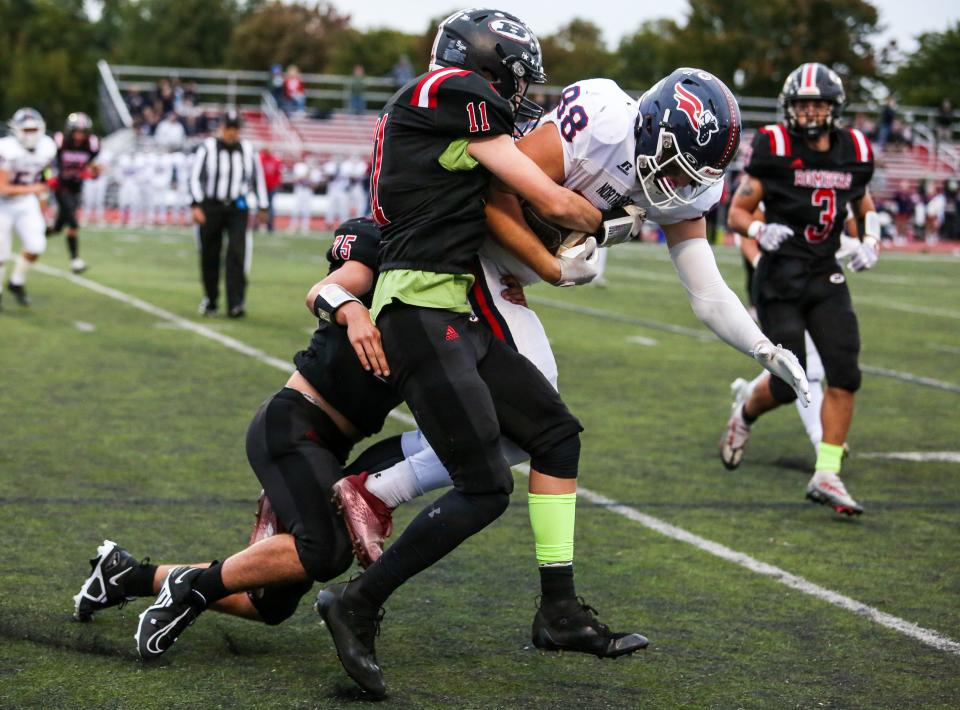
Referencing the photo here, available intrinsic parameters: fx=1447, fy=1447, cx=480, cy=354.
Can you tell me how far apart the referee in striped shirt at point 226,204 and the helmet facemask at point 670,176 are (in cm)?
856

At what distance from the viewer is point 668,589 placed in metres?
4.46

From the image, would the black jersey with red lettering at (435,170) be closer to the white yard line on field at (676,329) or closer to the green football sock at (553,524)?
the green football sock at (553,524)

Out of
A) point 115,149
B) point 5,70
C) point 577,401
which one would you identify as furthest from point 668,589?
point 5,70

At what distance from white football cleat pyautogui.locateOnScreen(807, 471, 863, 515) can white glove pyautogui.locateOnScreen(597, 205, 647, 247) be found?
7.29 ft

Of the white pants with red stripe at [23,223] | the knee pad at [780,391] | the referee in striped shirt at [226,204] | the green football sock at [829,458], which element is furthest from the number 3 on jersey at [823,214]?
the white pants with red stripe at [23,223]

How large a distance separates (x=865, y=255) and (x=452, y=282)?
3.39 metres

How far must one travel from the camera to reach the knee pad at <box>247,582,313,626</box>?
3656 millimetres

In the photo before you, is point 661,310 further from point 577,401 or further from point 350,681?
point 350,681

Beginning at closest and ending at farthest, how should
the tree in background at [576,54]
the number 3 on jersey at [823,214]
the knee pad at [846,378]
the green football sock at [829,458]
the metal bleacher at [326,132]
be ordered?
the green football sock at [829,458] → the knee pad at [846,378] → the number 3 on jersey at [823,214] → the metal bleacher at [326,132] → the tree in background at [576,54]

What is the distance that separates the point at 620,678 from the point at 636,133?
1.35m

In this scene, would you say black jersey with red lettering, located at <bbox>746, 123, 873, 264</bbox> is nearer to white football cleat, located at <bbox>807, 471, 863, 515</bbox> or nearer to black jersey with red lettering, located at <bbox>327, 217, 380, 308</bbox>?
white football cleat, located at <bbox>807, 471, 863, 515</bbox>

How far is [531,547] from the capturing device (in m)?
4.95

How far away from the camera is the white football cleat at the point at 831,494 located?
5449 millimetres

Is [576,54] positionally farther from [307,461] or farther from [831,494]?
[307,461]
